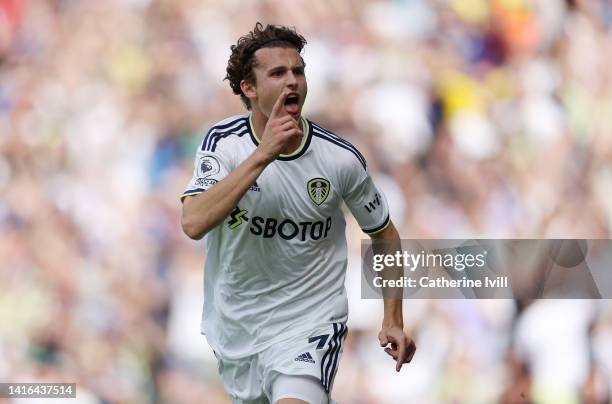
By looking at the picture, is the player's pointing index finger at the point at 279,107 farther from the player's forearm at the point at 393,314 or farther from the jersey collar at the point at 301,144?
the player's forearm at the point at 393,314

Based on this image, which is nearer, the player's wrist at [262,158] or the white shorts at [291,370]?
the player's wrist at [262,158]

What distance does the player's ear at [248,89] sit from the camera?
4.51m

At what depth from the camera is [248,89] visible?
454 centimetres

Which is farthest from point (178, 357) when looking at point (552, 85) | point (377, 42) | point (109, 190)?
point (552, 85)

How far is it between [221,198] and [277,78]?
70cm

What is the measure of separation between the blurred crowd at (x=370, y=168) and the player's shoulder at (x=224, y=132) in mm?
2249

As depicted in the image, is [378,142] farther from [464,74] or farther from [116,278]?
[116,278]

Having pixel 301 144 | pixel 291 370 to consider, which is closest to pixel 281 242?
pixel 301 144

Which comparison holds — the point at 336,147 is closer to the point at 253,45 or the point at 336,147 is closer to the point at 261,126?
the point at 261,126

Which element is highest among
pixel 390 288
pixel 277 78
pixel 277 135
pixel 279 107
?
pixel 277 78

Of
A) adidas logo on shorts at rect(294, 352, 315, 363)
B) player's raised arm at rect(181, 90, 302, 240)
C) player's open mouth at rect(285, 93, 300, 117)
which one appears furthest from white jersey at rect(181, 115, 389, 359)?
player's raised arm at rect(181, 90, 302, 240)

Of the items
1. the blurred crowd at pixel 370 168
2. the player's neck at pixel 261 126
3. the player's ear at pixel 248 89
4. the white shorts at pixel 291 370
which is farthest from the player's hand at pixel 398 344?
the blurred crowd at pixel 370 168

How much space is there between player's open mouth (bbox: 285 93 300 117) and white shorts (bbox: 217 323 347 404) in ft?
2.88

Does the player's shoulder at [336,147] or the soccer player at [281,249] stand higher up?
the player's shoulder at [336,147]
